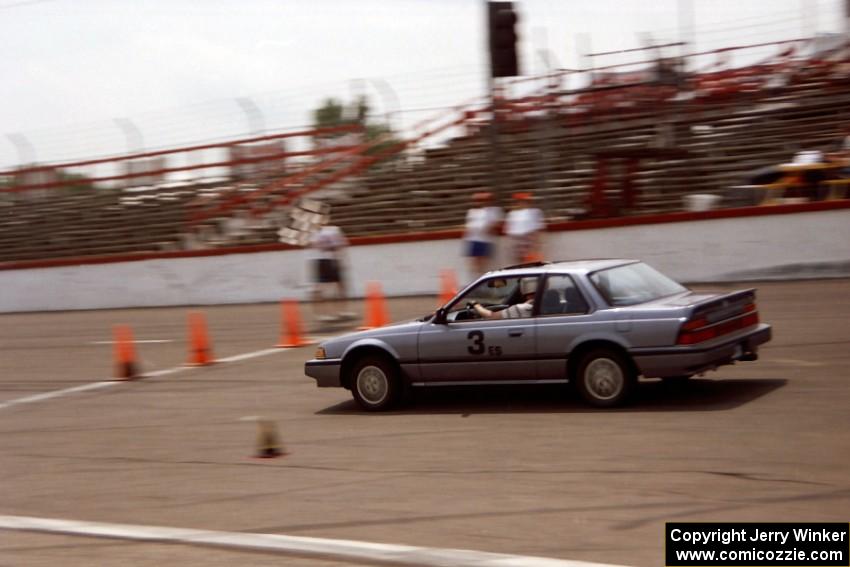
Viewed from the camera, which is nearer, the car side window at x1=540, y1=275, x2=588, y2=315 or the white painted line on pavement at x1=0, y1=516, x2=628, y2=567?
the white painted line on pavement at x1=0, y1=516, x2=628, y2=567

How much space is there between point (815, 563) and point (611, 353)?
14.4ft

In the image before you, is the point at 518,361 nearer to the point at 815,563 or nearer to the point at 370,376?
the point at 370,376

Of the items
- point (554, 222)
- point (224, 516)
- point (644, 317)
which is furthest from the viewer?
point (554, 222)

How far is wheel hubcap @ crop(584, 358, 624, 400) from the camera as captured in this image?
9461 millimetres

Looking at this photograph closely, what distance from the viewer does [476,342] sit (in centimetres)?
1012

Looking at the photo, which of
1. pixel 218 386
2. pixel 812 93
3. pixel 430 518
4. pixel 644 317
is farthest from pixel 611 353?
pixel 812 93

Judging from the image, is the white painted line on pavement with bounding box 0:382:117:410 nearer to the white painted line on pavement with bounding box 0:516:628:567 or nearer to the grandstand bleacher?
the white painted line on pavement with bounding box 0:516:628:567

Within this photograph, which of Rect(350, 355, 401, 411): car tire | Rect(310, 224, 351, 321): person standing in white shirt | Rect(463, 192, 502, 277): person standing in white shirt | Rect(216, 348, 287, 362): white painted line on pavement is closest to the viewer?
Rect(350, 355, 401, 411): car tire

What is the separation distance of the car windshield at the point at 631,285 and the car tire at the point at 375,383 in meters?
2.13

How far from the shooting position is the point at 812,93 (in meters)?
24.2

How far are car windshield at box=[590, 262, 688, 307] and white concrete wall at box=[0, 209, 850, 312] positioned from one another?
10.5 m
